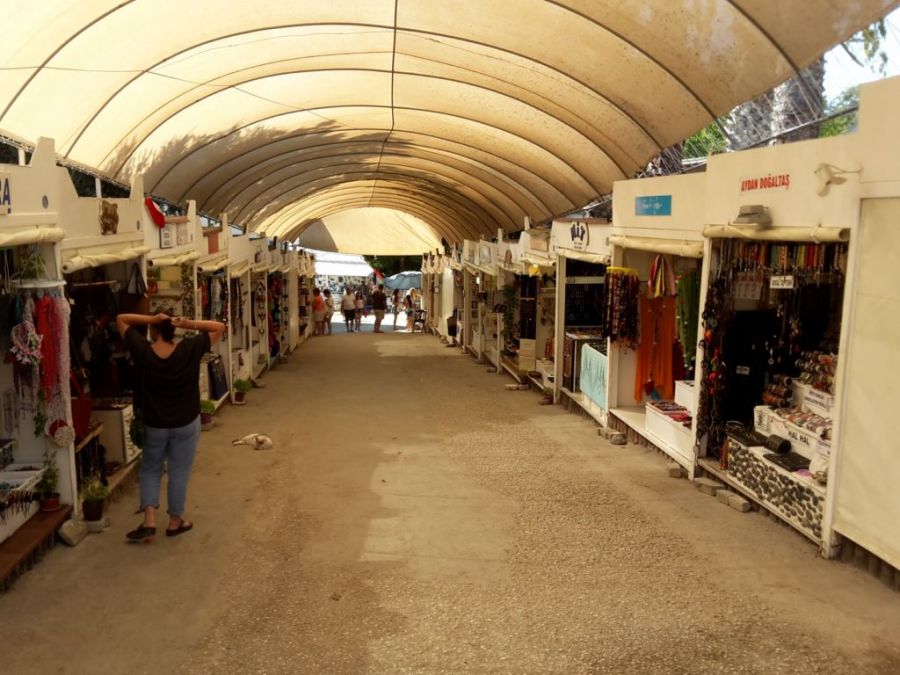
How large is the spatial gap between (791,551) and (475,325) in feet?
46.3

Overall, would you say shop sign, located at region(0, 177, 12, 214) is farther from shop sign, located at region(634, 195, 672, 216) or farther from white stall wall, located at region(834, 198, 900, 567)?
shop sign, located at region(634, 195, 672, 216)

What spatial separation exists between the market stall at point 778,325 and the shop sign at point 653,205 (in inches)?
42.7

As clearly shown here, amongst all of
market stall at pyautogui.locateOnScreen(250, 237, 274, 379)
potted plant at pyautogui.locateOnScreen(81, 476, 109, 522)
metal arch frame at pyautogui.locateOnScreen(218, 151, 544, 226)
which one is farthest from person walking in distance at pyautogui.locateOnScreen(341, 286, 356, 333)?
potted plant at pyautogui.locateOnScreen(81, 476, 109, 522)

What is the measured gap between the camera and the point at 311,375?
15.6 metres

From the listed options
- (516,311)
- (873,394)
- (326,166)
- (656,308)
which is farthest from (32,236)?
(326,166)

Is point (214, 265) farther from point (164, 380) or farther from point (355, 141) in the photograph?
point (355, 141)

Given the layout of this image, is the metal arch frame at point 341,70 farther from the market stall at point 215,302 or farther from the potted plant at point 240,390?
the potted plant at point 240,390

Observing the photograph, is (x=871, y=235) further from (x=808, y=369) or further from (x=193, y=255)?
(x=193, y=255)

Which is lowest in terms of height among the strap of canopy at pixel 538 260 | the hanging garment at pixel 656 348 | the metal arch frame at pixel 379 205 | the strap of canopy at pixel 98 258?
the hanging garment at pixel 656 348

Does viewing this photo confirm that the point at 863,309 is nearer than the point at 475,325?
Yes

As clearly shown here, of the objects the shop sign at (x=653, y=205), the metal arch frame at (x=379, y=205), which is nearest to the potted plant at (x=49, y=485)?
the shop sign at (x=653, y=205)

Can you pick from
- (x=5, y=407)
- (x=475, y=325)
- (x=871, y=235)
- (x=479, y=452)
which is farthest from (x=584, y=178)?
(x=5, y=407)

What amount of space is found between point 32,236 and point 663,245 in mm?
5833

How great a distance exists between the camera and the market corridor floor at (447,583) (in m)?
4.34
